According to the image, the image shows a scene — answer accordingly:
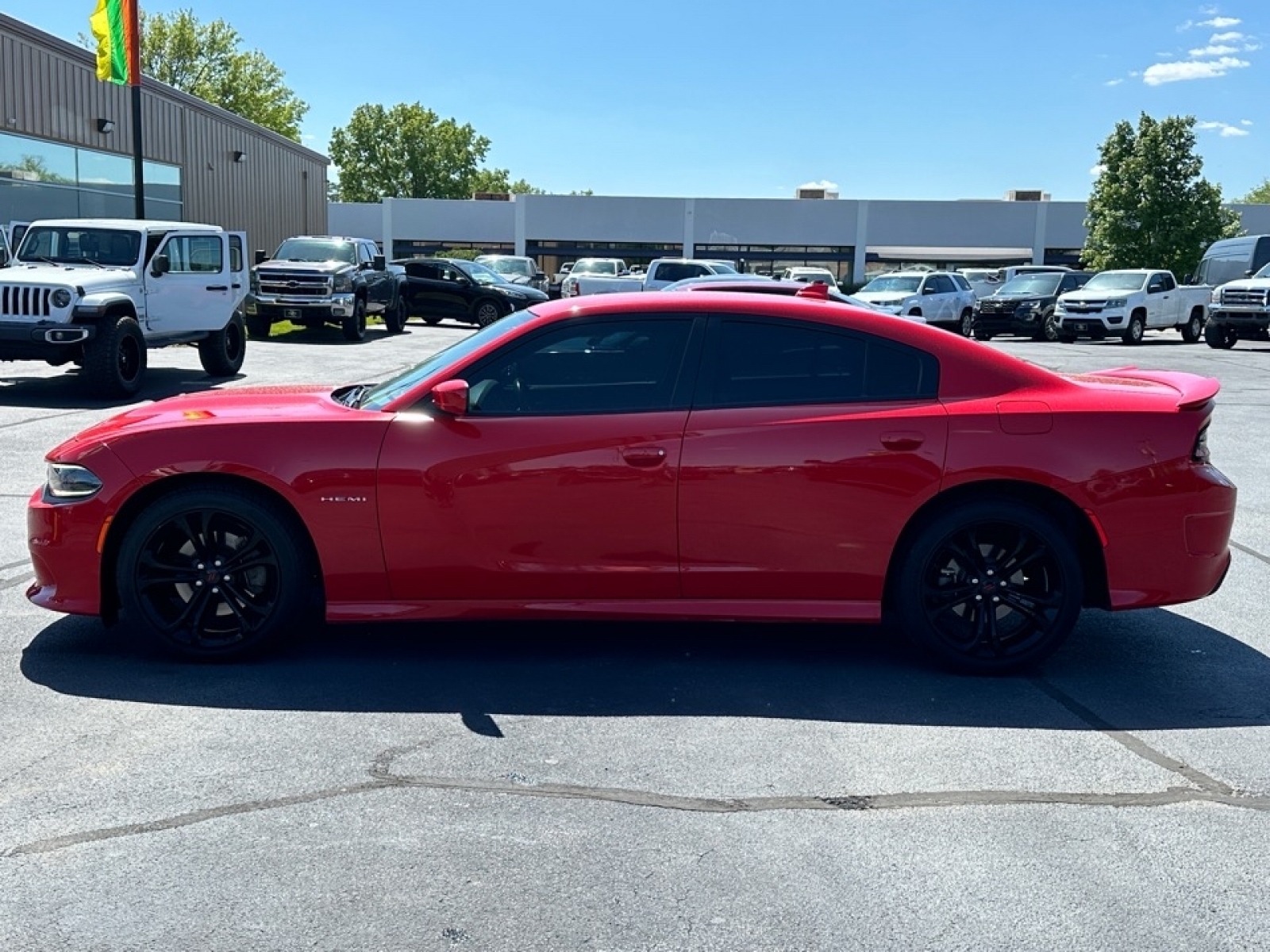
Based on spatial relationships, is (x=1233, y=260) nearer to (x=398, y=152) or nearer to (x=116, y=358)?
→ (x=116, y=358)

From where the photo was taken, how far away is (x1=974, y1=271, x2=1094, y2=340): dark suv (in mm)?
31078

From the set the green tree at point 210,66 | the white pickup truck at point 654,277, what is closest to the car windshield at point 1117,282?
the white pickup truck at point 654,277

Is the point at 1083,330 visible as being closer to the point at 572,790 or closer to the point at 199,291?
the point at 199,291

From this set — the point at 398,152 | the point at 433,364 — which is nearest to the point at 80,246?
the point at 433,364

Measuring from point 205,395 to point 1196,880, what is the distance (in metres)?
4.39

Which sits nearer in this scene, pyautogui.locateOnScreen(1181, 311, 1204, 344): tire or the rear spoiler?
the rear spoiler

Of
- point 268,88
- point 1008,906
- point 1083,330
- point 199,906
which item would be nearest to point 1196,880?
point 1008,906

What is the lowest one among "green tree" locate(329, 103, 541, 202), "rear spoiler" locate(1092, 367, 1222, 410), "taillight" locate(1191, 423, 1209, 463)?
"taillight" locate(1191, 423, 1209, 463)

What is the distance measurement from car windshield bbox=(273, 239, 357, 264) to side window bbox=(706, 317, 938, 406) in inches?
843

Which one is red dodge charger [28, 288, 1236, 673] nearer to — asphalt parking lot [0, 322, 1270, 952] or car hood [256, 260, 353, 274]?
asphalt parking lot [0, 322, 1270, 952]

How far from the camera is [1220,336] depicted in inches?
1081

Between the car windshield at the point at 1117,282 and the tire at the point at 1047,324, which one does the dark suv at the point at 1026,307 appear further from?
the car windshield at the point at 1117,282

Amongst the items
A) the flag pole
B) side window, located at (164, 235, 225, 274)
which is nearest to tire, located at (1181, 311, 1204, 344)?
side window, located at (164, 235, 225, 274)

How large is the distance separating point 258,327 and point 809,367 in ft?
73.1
